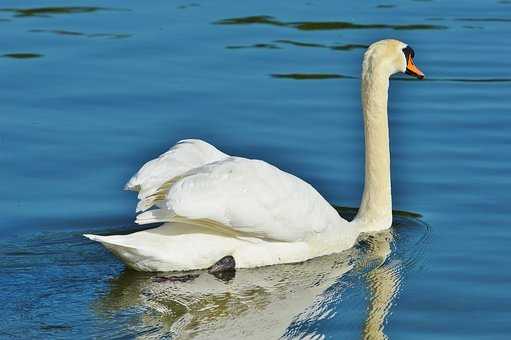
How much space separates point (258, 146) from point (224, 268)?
2.87m

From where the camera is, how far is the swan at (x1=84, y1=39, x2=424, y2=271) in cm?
888

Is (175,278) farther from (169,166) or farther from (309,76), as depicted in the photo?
(309,76)

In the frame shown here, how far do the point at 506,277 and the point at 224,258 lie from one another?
5.81 ft

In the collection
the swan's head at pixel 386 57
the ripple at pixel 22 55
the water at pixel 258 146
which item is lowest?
the water at pixel 258 146

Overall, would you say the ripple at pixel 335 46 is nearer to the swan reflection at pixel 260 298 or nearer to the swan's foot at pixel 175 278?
the swan reflection at pixel 260 298

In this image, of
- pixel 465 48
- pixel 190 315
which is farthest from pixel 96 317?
pixel 465 48

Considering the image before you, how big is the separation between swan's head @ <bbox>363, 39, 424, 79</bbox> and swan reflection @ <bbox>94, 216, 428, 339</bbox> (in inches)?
53.9

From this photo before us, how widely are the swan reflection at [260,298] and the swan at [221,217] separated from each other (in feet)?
0.36

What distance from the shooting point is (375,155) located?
10.5m

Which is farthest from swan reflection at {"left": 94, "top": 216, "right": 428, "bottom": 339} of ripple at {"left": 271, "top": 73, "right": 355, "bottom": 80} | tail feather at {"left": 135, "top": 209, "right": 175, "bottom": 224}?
ripple at {"left": 271, "top": 73, "right": 355, "bottom": 80}

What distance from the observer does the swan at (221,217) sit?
8875 mm

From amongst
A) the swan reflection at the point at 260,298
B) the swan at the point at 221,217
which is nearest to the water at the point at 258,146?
the swan reflection at the point at 260,298

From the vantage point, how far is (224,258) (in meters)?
9.27

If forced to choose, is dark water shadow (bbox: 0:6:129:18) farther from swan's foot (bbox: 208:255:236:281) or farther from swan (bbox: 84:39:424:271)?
swan's foot (bbox: 208:255:236:281)
